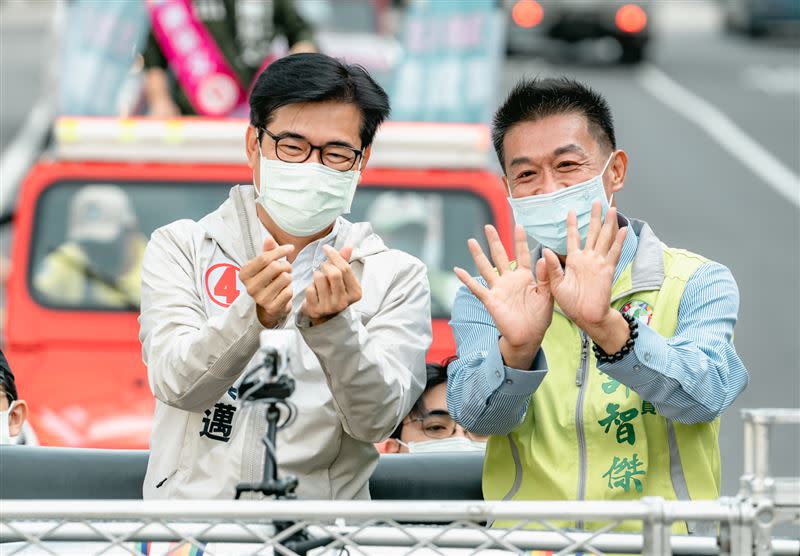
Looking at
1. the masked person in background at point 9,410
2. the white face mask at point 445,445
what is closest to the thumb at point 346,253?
the masked person in background at point 9,410

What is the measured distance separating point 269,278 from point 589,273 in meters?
0.68

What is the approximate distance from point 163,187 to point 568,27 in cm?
2077

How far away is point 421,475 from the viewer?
161 inches

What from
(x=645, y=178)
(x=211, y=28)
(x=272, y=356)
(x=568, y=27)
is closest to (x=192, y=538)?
(x=272, y=356)

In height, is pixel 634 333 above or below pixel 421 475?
above

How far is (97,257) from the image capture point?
6.41m

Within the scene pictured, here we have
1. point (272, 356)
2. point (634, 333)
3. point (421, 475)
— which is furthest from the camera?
point (421, 475)

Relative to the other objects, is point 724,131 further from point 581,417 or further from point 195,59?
point 581,417

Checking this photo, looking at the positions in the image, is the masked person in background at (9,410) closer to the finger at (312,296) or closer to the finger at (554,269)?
the finger at (312,296)

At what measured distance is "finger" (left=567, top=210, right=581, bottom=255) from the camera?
330cm

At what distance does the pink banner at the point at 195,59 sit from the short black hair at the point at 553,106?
3731 millimetres

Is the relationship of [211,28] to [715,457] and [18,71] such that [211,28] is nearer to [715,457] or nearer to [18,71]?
[715,457]

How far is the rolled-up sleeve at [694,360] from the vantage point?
10.6ft

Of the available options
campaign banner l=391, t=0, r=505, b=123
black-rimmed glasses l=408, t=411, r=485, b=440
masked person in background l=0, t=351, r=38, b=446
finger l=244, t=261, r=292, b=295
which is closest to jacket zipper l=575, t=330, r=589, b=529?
finger l=244, t=261, r=292, b=295
